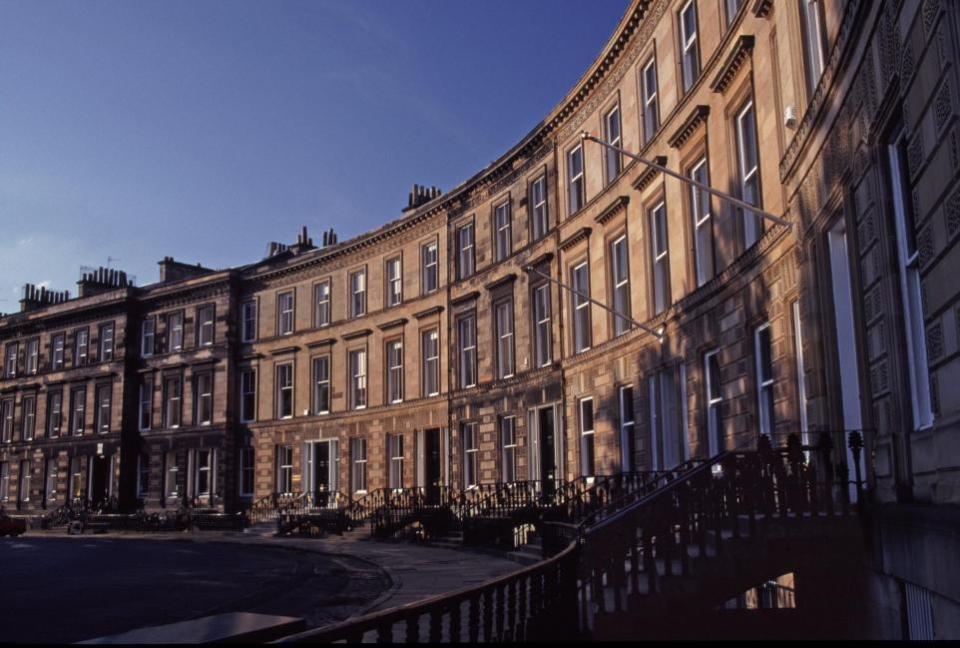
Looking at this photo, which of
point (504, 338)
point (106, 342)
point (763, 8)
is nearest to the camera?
point (763, 8)

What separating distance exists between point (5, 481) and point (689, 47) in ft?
166

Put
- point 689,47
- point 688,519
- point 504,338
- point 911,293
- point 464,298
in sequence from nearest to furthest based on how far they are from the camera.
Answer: point 911,293
point 688,519
point 689,47
point 504,338
point 464,298

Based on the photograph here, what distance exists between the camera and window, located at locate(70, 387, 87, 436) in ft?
172

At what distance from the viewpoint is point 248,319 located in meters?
45.1

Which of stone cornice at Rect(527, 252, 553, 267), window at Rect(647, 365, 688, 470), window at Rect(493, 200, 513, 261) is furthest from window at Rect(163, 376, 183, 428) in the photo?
window at Rect(647, 365, 688, 470)

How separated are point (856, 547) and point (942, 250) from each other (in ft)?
15.7

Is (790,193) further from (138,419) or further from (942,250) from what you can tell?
(138,419)

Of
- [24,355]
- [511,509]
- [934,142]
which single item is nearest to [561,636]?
[934,142]

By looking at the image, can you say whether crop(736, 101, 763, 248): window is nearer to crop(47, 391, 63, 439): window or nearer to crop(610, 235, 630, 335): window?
crop(610, 235, 630, 335): window

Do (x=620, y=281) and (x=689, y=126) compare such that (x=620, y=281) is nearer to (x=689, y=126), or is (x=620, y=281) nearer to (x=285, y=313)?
(x=689, y=126)

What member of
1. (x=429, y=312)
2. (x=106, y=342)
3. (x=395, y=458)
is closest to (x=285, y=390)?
(x=395, y=458)

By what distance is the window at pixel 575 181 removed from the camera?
26995 millimetres

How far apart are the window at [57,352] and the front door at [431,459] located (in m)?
28.6

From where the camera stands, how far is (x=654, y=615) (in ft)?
36.2
